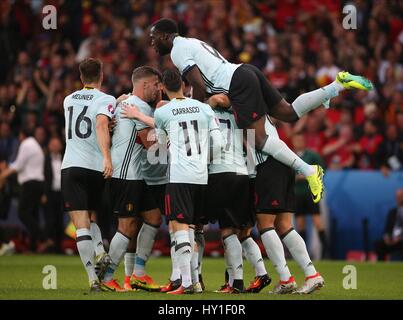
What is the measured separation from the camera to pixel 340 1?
22938 millimetres

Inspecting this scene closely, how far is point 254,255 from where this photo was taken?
11.4m

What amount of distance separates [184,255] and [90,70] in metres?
2.37

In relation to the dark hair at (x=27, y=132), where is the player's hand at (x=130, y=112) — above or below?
below

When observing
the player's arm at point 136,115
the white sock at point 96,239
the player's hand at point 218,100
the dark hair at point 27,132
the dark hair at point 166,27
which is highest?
the dark hair at point 166,27

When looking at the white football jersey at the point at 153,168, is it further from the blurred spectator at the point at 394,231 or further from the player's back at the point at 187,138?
the blurred spectator at the point at 394,231

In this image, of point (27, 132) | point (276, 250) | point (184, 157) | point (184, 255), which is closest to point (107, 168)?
point (184, 157)

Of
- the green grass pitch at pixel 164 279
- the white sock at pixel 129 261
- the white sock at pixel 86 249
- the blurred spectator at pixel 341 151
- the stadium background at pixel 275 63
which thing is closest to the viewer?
the green grass pitch at pixel 164 279

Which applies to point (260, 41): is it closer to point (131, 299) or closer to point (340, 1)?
point (340, 1)

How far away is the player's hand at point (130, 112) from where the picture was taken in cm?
1127

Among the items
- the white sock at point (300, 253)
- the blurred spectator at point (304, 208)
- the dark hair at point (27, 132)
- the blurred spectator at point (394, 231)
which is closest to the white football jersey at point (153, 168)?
the white sock at point (300, 253)

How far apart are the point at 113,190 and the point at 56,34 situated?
Result: 1382 centimetres

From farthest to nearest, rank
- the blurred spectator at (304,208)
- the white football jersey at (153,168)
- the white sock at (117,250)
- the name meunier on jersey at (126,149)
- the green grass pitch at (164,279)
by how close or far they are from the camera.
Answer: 1. the blurred spectator at (304,208)
2. the white football jersey at (153,168)
3. the name meunier on jersey at (126,149)
4. the white sock at (117,250)
5. the green grass pitch at (164,279)

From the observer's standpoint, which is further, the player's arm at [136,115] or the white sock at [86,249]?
the player's arm at [136,115]

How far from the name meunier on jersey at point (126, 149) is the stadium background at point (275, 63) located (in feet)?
26.9
